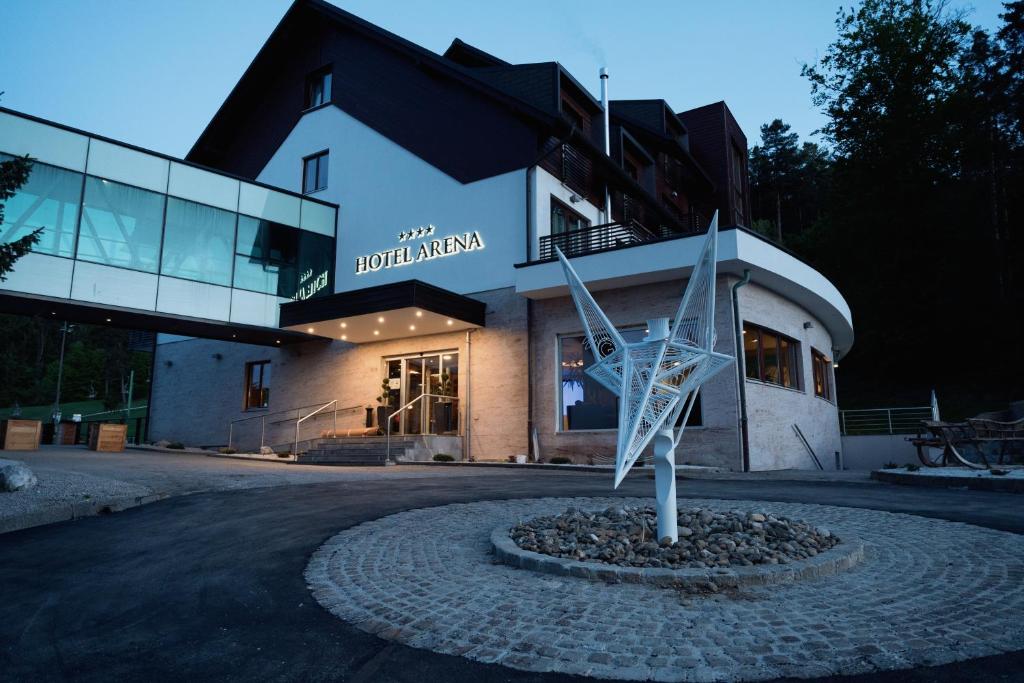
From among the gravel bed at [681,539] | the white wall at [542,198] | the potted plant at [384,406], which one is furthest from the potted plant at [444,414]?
the gravel bed at [681,539]

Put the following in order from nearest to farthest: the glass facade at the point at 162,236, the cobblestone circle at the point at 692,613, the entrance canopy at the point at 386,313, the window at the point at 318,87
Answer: the cobblestone circle at the point at 692,613
the glass facade at the point at 162,236
the entrance canopy at the point at 386,313
the window at the point at 318,87

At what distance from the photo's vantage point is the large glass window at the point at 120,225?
16.1 metres

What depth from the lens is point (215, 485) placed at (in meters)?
9.75

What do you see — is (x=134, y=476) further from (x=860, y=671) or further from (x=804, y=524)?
(x=860, y=671)

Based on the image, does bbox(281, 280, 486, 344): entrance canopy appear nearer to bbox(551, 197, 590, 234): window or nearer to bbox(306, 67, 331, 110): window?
bbox(551, 197, 590, 234): window

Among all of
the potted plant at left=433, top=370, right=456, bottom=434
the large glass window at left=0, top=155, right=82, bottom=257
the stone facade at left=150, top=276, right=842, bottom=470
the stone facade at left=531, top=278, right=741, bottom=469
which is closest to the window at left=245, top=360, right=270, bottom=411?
the stone facade at left=150, top=276, right=842, bottom=470

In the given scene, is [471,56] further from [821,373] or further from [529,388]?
[821,373]

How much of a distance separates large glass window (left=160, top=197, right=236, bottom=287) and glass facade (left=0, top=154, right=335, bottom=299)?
3cm

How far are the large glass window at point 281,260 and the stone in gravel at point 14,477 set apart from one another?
11.6m

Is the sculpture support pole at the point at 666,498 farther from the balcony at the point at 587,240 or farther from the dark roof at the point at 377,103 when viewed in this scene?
the dark roof at the point at 377,103

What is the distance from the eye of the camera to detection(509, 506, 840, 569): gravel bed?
4715 millimetres

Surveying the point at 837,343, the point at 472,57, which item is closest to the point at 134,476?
the point at 472,57

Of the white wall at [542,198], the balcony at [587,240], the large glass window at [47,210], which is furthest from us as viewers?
the white wall at [542,198]

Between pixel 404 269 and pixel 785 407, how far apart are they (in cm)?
1219
